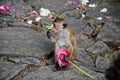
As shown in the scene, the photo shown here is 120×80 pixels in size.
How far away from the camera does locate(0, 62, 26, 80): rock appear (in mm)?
4090

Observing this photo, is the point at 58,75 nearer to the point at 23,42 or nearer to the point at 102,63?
the point at 102,63

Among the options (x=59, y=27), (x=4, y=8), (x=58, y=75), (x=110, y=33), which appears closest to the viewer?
Answer: (x=58, y=75)

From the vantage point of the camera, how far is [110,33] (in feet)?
18.5

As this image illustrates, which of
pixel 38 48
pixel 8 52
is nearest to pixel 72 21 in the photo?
pixel 38 48

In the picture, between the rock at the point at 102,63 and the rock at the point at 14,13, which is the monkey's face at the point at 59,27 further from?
the rock at the point at 14,13

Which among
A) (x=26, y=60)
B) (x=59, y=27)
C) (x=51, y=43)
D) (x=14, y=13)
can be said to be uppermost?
(x=14, y=13)

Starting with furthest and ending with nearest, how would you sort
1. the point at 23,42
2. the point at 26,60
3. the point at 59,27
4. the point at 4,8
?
the point at 4,8
the point at 23,42
the point at 59,27
the point at 26,60

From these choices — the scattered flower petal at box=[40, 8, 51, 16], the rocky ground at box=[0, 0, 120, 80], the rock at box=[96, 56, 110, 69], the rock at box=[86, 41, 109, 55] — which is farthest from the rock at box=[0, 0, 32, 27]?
the rock at box=[96, 56, 110, 69]

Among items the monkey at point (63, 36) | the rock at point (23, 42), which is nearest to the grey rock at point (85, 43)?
the rock at point (23, 42)

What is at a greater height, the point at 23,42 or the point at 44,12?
the point at 44,12

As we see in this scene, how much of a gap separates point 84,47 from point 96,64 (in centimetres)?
53

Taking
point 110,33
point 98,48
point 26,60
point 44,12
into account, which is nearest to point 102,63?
point 98,48

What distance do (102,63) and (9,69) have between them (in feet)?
4.41

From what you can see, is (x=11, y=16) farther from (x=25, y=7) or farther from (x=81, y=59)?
(x=81, y=59)
